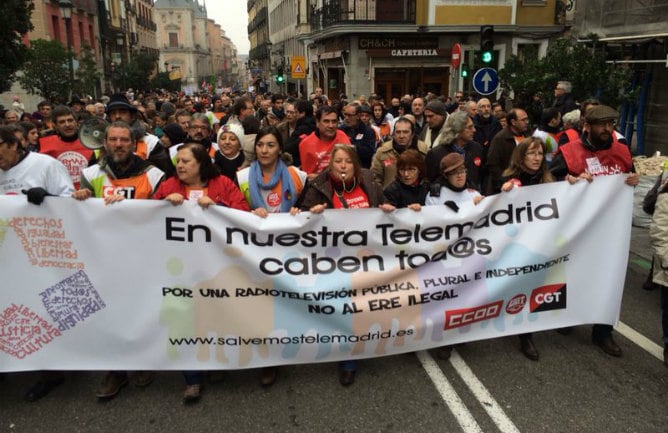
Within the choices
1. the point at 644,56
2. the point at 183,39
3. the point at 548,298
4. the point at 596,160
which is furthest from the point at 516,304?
the point at 183,39

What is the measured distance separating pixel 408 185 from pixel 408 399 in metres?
1.59

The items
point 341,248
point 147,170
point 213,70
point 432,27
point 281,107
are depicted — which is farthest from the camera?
point 213,70

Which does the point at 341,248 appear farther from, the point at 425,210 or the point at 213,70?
the point at 213,70

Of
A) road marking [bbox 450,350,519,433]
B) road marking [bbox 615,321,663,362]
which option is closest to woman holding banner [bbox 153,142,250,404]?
road marking [bbox 450,350,519,433]

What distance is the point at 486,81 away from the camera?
9.77 m

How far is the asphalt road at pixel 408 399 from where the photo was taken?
3373 mm

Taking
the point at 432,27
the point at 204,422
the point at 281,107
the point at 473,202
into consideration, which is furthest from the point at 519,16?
the point at 204,422

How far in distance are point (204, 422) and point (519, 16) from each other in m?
25.9

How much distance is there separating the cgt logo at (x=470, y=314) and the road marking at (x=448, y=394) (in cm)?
35

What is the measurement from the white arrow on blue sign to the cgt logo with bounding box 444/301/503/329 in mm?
6639

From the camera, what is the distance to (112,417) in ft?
11.4

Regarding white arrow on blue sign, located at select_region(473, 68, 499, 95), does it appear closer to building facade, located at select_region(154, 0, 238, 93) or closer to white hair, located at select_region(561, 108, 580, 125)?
white hair, located at select_region(561, 108, 580, 125)

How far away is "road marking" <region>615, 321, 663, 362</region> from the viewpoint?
4162 millimetres

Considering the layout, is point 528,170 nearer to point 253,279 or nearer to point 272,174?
point 272,174
